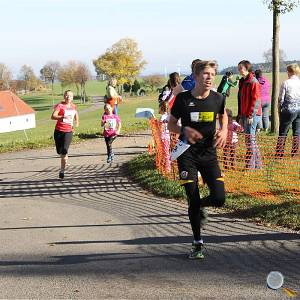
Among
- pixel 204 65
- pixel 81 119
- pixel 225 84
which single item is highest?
pixel 204 65

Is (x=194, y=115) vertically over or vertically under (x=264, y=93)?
over

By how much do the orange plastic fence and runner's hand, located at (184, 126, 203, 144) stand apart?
3.57 meters

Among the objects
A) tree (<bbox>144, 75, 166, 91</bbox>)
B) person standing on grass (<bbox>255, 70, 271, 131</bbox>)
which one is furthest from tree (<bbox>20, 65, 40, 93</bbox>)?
person standing on grass (<bbox>255, 70, 271, 131</bbox>)

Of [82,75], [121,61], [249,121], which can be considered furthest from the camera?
[82,75]

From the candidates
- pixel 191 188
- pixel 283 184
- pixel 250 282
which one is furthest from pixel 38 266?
pixel 283 184

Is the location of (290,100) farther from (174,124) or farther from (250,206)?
(174,124)

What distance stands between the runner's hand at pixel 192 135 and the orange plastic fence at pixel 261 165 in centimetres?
357

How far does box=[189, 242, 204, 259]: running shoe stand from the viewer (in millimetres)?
5762

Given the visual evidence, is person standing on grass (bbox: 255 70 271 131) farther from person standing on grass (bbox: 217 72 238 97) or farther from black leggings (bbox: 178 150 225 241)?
black leggings (bbox: 178 150 225 241)

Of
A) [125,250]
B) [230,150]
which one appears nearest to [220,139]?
[125,250]

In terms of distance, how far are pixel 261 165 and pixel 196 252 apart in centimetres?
444

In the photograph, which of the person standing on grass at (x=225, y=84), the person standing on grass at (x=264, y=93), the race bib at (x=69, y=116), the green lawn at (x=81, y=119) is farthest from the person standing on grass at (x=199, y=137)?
the green lawn at (x=81, y=119)

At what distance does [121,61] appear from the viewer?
295 feet

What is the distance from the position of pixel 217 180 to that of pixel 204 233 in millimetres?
1142
